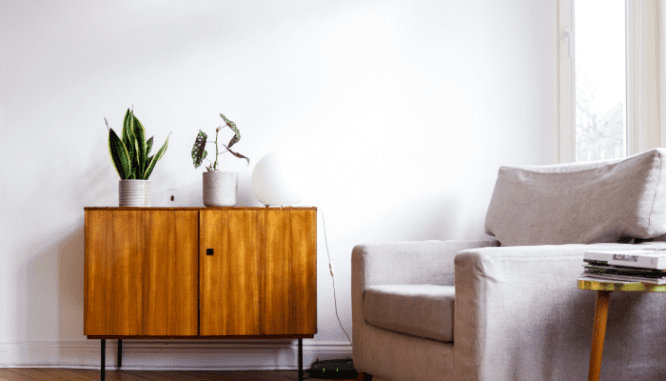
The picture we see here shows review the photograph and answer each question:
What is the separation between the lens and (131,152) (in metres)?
2.37

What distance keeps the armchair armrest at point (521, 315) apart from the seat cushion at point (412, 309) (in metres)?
0.06

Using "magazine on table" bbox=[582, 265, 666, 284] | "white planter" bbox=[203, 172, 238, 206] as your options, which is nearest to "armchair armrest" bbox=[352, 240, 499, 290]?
"white planter" bbox=[203, 172, 238, 206]

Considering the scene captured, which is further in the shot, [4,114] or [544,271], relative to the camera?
[4,114]

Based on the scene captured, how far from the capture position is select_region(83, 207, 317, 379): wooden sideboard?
2186 mm

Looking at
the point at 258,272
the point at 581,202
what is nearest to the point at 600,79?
the point at 581,202

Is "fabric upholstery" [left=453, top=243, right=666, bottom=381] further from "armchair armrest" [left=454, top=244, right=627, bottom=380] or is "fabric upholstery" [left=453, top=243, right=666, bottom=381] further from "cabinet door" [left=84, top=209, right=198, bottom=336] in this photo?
"cabinet door" [left=84, top=209, right=198, bottom=336]

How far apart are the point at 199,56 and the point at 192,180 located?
2.07ft

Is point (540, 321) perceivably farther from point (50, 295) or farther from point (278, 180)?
point (50, 295)

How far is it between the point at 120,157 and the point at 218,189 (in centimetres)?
46

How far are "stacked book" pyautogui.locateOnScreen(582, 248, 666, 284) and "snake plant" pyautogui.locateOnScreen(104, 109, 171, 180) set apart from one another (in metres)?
1.87

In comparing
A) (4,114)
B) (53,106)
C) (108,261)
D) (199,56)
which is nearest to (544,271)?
(108,261)

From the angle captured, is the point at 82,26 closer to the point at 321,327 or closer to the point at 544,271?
the point at 321,327

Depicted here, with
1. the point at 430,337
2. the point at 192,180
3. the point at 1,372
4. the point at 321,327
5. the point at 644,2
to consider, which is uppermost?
the point at 644,2

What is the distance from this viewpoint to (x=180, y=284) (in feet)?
7.19
